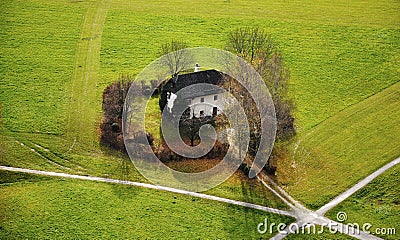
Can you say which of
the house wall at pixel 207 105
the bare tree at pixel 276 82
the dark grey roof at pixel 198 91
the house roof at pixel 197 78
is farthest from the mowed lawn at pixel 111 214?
the house roof at pixel 197 78

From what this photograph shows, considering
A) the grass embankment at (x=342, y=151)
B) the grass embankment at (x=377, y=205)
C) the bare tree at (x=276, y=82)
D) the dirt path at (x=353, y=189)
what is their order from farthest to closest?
the bare tree at (x=276, y=82)
the grass embankment at (x=342, y=151)
the dirt path at (x=353, y=189)
the grass embankment at (x=377, y=205)

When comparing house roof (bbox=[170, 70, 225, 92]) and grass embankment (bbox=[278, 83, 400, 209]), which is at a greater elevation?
house roof (bbox=[170, 70, 225, 92])

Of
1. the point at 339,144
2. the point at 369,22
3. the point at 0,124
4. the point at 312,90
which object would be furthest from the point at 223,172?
the point at 369,22

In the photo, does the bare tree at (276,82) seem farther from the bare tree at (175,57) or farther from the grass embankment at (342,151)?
the bare tree at (175,57)

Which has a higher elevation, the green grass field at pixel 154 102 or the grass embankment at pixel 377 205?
the green grass field at pixel 154 102

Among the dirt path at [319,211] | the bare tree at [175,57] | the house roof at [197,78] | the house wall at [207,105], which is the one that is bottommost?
the dirt path at [319,211]

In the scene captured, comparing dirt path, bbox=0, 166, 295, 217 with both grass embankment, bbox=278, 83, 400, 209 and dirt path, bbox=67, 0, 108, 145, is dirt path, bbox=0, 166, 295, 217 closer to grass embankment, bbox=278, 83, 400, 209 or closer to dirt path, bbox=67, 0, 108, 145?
grass embankment, bbox=278, 83, 400, 209

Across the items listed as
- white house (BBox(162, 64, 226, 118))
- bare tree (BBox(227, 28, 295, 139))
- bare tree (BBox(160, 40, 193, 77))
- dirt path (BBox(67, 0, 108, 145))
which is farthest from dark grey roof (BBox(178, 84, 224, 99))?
dirt path (BBox(67, 0, 108, 145))

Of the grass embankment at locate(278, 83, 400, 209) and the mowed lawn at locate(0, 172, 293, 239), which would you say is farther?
the grass embankment at locate(278, 83, 400, 209)
